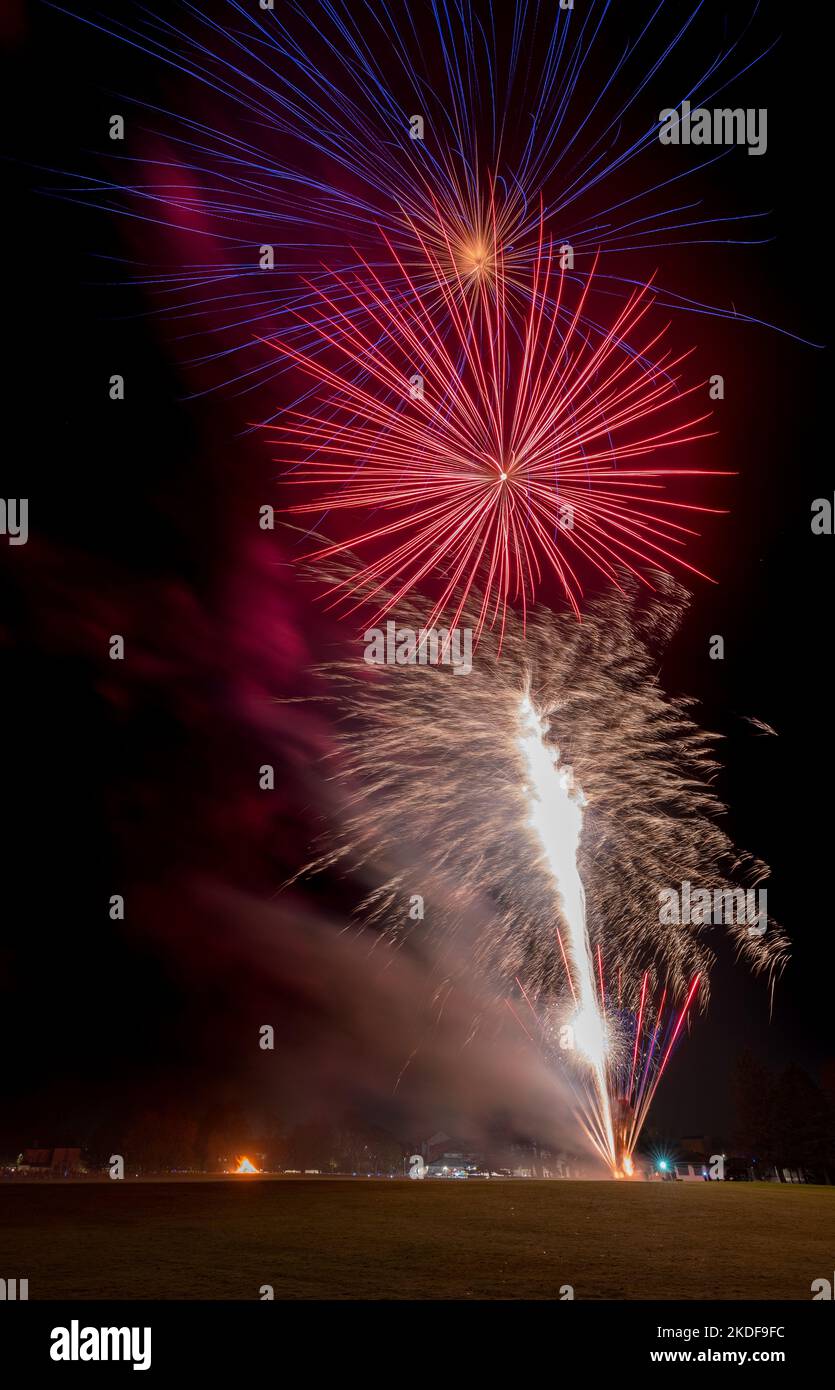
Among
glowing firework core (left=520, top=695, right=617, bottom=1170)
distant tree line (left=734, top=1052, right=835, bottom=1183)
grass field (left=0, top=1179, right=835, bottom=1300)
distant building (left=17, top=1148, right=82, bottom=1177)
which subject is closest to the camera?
grass field (left=0, top=1179, right=835, bottom=1300)

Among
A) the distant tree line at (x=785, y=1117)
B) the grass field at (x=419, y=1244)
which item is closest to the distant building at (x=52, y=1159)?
the distant tree line at (x=785, y=1117)

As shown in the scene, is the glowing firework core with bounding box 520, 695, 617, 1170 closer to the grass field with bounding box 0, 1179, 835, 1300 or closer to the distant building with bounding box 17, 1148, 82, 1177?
the grass field with bounding box 0, 1179, 835, 1300

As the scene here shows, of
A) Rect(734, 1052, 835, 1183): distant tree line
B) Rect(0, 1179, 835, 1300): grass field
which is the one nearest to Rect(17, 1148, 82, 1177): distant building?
Rect(734, 1052, 835, 1183): distant tree line

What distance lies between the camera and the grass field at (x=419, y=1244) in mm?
18625

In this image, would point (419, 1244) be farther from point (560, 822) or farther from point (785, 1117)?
point (785, 1117)

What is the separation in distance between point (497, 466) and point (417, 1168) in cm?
5986

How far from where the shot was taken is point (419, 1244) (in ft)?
75.9

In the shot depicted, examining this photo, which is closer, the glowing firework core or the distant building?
the glowing firework core

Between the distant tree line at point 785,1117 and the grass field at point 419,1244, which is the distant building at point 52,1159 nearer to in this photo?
the distant tree line at point 785,1117

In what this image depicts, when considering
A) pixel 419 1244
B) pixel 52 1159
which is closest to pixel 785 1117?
pixel 52 1159

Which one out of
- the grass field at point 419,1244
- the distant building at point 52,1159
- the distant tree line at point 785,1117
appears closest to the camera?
the grass field at point 419,1244

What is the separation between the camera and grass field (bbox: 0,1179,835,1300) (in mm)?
18625
